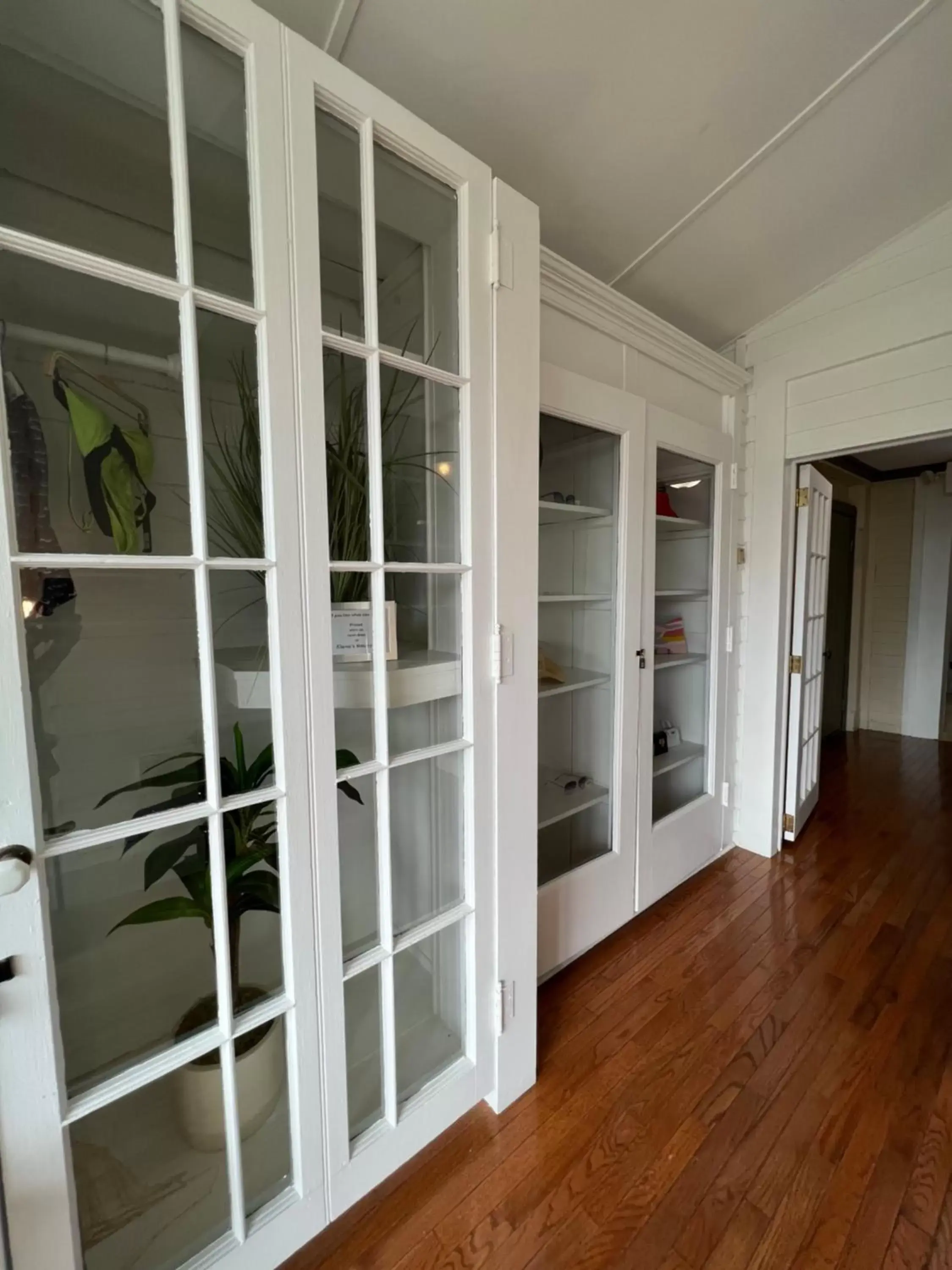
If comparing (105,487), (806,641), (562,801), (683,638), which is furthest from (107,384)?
(806,641)

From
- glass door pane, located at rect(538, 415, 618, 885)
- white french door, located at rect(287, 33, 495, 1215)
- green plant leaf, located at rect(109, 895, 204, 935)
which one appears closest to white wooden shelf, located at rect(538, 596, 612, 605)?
glass door pane, located at rect(538, 415, 618, 885)

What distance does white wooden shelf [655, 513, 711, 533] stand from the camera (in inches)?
92.7

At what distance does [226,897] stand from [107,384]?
958 mm

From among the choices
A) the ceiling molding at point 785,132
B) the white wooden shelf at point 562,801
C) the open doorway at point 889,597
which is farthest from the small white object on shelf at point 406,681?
the open doorway at point 889,597

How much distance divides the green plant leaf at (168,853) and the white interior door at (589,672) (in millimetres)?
1229

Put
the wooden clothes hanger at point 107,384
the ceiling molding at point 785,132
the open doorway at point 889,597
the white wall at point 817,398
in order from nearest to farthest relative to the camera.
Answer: the wooden clothes hanger at point 107,384 < the ceiling molding at point 785,132 < the white wall at point 817,398 < the open doorway at point 889,597

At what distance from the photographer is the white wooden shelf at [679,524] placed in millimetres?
2354

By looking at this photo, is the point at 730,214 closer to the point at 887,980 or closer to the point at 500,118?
the point at 500,118

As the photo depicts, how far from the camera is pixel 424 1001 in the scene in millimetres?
1384

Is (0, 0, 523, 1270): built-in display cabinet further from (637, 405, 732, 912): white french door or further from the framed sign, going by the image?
(637, 405, 732, 912): white french door

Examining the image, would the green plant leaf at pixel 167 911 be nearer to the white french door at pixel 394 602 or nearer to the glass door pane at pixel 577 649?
the white french door at pixel 394 602

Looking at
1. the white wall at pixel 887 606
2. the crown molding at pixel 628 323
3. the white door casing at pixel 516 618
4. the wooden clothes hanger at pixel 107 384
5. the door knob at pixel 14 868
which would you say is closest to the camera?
the door knob at pixel 14 868

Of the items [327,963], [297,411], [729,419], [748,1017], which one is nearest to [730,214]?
[729,419]

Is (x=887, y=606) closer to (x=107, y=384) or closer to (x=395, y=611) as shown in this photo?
(x=395, y=611)
